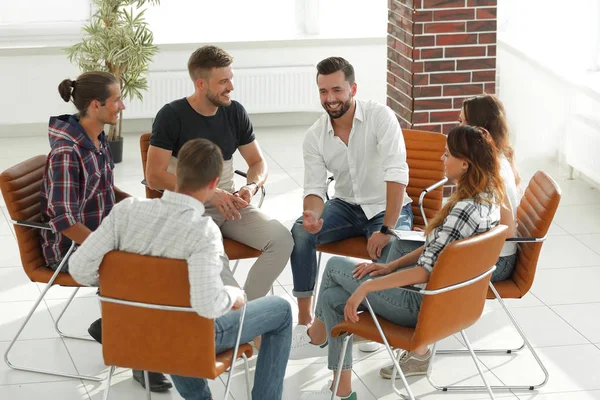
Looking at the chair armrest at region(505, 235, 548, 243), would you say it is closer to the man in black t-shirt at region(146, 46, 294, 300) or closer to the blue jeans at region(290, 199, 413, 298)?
the blue jeans at region(290, 199, 413, 298)

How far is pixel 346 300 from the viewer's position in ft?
12.0

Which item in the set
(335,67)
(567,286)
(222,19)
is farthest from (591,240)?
(222,19)

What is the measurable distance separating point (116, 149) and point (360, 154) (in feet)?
11.6

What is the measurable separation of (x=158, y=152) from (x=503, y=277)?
1.63 m

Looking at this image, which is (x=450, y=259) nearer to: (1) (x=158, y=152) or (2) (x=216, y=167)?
(2) (x=216, y=167)

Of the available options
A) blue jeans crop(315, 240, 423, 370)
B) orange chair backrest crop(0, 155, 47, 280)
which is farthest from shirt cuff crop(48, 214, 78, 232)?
blue jeans crop(315, 240, 423, 370)

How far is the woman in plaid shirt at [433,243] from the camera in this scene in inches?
133

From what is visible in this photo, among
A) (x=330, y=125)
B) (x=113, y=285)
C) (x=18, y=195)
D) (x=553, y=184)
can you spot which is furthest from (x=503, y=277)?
(x=18, y=195)

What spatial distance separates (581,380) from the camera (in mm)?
4051

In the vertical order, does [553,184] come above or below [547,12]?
below

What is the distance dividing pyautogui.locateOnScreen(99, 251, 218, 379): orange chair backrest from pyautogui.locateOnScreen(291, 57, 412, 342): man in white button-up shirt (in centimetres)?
126

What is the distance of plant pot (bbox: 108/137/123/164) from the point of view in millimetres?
7507

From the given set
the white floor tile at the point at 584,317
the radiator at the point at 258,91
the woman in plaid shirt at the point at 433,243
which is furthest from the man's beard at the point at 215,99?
the radiator at the point at 258,91

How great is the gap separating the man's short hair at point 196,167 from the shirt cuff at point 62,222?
92cm
